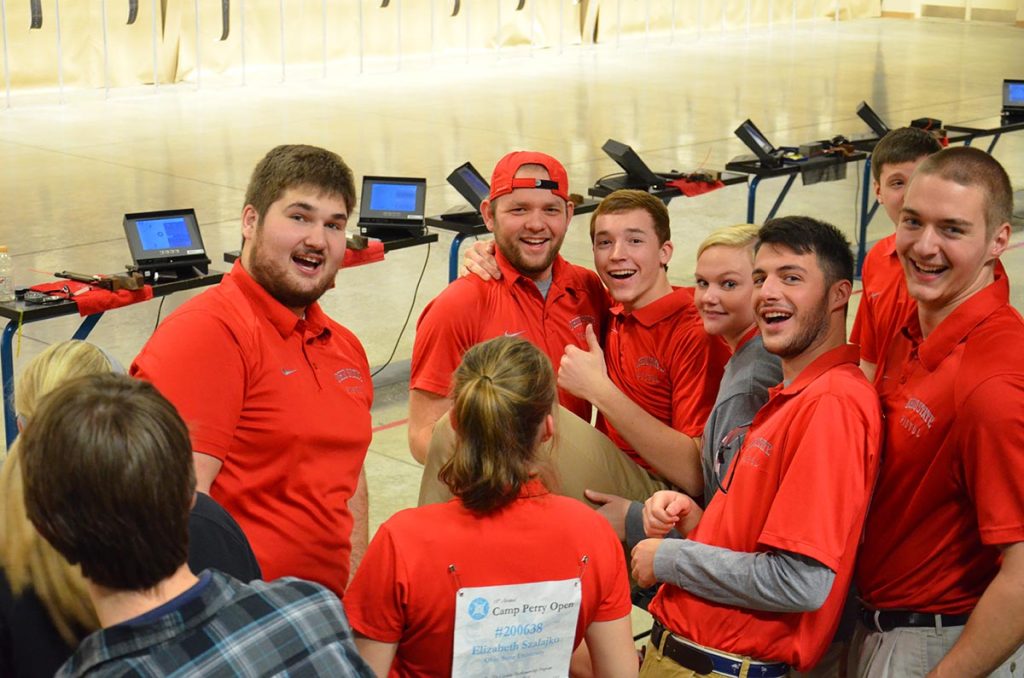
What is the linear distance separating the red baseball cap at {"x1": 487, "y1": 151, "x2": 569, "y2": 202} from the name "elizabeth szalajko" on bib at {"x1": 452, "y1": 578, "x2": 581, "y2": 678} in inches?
66.5

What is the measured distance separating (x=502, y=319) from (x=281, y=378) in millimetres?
1066

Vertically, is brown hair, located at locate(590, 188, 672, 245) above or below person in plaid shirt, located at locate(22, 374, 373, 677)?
above

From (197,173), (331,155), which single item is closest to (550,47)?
(197,173)

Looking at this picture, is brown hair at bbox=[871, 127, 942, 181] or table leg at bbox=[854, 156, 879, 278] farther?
table leg at bbox=[854, 156, 879, 278]

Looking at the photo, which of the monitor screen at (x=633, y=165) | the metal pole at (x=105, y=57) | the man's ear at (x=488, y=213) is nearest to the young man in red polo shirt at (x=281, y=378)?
the man's ear at (x=488, y=213)

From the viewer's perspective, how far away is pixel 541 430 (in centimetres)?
239

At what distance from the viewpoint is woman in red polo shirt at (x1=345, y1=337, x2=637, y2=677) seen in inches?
90.9

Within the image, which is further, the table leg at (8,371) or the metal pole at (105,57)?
the metal pole at (105,57)

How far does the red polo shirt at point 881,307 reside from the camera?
11.1 feet

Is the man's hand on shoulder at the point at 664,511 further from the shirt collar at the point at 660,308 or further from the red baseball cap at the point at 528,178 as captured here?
the red baseball cap at the point at 528,178

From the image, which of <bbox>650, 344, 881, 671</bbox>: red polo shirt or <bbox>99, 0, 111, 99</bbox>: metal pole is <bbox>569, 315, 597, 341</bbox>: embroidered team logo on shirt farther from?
<bbox>99, 0, 111, 99</bbox>: metal pole

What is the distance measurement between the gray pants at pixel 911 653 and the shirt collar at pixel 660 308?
44.3 inches

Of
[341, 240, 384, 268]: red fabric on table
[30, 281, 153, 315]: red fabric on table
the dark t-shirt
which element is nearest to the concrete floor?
[341, 240, 384, 268]: red fabric on table

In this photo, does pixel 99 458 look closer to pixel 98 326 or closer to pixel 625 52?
pixel 98 326
